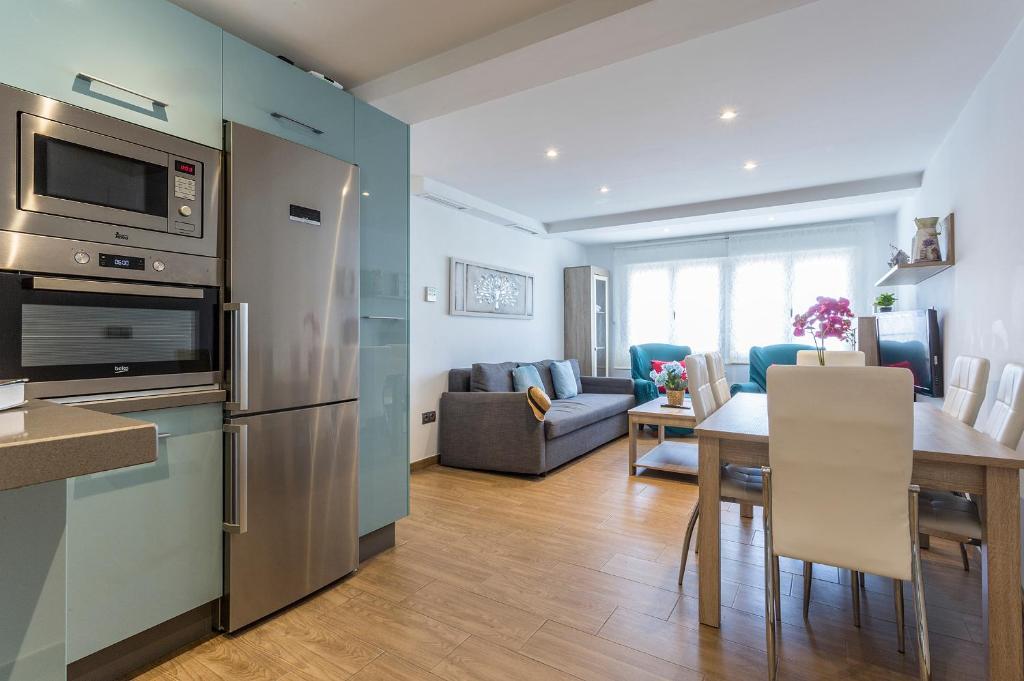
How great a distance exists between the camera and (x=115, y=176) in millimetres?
1637

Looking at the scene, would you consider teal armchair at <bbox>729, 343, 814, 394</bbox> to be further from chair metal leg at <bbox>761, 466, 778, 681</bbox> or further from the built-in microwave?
the built-in microwave

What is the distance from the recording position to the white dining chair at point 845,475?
1.54m

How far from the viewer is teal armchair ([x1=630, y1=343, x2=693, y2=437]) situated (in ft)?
18.9

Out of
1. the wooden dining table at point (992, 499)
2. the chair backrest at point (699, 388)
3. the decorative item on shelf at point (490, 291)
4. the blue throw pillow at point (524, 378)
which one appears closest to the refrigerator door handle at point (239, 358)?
the wooden dining table at point (992, 499)

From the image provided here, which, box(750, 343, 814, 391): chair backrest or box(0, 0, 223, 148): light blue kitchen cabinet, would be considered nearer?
box(0, 0, 223, 148): light blue kitchen cabinet

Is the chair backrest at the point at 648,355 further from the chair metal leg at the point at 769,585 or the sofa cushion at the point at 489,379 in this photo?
the chair metal leg at the point at 769,585

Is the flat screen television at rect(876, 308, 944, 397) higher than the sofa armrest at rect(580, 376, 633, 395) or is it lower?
higher

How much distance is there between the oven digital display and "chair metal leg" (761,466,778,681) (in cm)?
222

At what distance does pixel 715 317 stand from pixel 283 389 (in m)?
5.62

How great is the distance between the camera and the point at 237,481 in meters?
1.88

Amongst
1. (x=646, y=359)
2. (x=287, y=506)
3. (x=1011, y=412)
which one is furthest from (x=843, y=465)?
(x=646, y=359)

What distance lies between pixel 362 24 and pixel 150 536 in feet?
6.85

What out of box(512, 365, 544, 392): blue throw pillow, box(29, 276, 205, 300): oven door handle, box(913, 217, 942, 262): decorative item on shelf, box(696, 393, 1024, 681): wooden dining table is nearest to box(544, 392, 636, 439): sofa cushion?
box(512, 365, 544, 392): blue throw pillow

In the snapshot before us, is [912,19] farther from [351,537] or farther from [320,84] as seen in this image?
[351,537]
